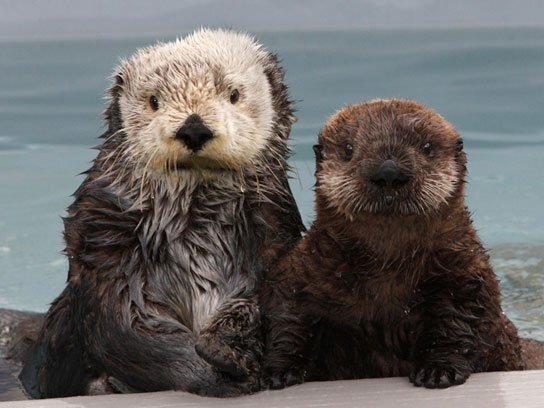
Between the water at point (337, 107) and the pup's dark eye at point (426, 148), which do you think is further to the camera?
the water at point (337, 107)

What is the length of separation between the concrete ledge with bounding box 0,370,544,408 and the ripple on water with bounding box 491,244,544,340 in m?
3.18

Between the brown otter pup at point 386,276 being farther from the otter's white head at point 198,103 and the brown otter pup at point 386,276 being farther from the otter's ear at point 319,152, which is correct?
the otter's white head at point 198,103

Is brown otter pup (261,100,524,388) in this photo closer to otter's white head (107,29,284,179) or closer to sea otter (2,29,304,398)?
sea otter (2,29,304,398)

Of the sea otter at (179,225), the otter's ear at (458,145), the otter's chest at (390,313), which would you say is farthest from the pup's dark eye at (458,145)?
the sea otter at (179,225)

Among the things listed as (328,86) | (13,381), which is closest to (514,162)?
(328,86)

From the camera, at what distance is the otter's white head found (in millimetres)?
3590

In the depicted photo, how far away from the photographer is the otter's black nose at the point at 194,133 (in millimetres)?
3502

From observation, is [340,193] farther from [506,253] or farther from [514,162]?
[514,162]

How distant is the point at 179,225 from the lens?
3.95 m

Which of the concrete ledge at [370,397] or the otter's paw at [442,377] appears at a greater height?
the otter's paw at [442,377]

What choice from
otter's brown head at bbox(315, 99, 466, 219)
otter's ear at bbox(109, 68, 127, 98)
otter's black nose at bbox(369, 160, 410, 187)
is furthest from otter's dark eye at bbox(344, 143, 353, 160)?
otter's ear at bbox(109, 68, 127, 98)

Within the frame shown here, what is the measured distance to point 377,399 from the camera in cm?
340

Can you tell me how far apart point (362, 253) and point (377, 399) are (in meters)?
0.48

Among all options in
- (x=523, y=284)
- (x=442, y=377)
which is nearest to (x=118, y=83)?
(x=442, y=377)
